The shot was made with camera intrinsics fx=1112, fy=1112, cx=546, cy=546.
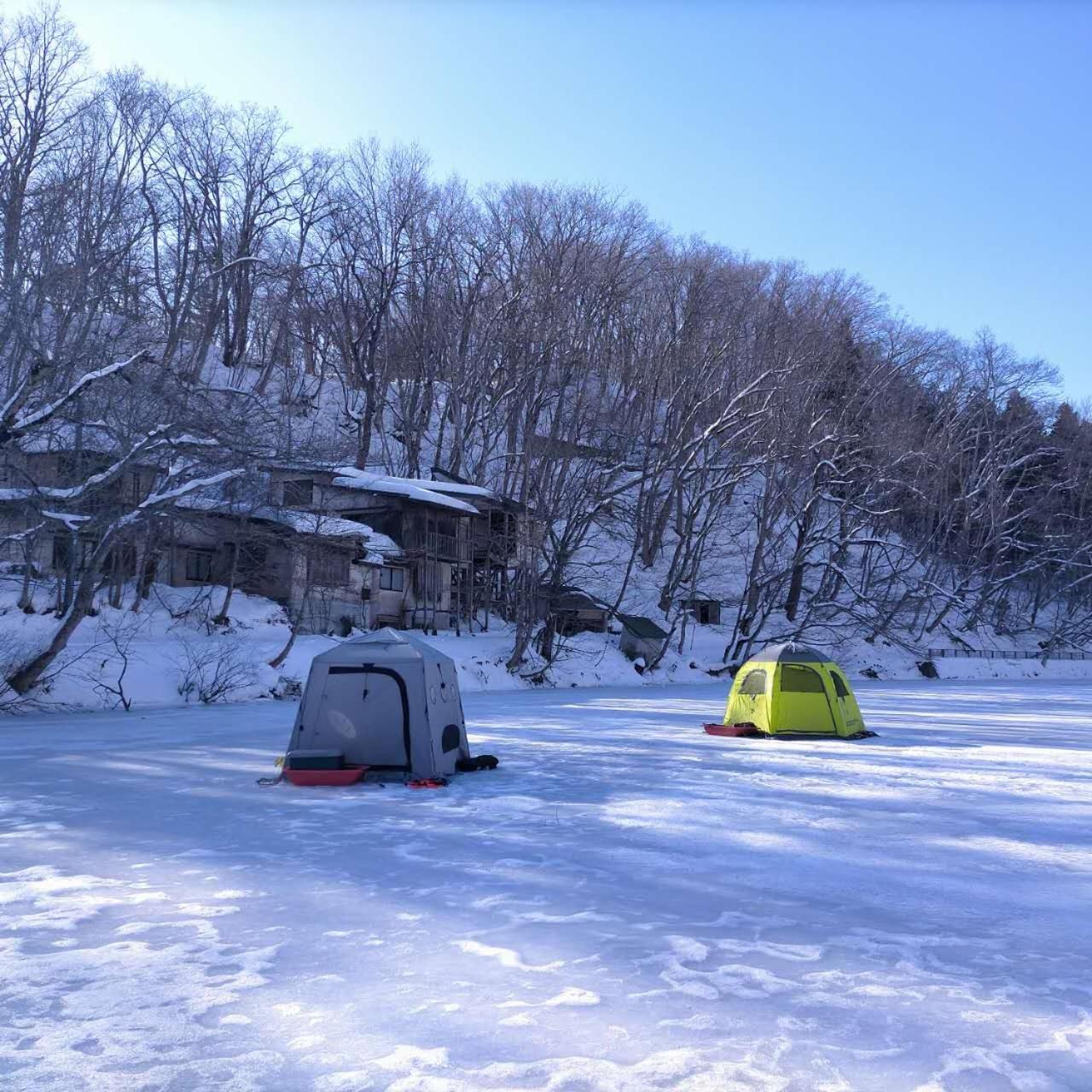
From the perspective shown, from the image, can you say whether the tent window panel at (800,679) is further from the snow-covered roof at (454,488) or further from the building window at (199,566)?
the snow-covered roof at (454,488)

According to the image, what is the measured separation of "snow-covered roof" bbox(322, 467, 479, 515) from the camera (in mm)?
41531

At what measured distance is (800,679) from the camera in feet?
55.7

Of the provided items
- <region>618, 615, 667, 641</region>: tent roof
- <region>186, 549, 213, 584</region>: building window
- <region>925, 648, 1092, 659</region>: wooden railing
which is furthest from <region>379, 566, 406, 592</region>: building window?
<region>925, 648, 1092, 659</region>: wooden railing

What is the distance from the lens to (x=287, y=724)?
62.6 ft

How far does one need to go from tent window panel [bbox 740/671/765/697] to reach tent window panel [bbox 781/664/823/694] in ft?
1.21

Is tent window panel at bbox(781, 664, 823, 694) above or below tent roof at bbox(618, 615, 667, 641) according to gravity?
below

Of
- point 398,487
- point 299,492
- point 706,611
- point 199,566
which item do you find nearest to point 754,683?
point 299,492

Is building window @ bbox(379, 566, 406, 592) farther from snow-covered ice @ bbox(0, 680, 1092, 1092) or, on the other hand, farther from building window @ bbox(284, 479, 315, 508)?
snow-covered ice @ bbox(0, 680, 1092, 1092)

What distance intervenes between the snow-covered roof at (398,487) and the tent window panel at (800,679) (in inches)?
1031

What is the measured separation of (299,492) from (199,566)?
4234 mm

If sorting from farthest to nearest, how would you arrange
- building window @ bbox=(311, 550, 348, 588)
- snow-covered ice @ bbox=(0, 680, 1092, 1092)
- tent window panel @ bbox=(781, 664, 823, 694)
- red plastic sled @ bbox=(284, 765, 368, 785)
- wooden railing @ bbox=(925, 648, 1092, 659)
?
wooden railing @ bbox=(925, 648, 1092, 659), building window @ bbox=(311, 550, 348, 588), tent window panel @ bbox=(781, 664, 823, 694), red plastic sled @ bbox=(284, 765, 368, 785), snow-covered ice @ bbox=(0, 680, 1092, 1092)

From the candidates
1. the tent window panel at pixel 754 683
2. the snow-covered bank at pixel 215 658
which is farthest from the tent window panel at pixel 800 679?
the snow-covered bank at pixel 215 658

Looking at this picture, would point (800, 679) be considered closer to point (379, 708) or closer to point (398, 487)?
point (379, 708)

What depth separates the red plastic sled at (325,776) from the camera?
37.2 feet
